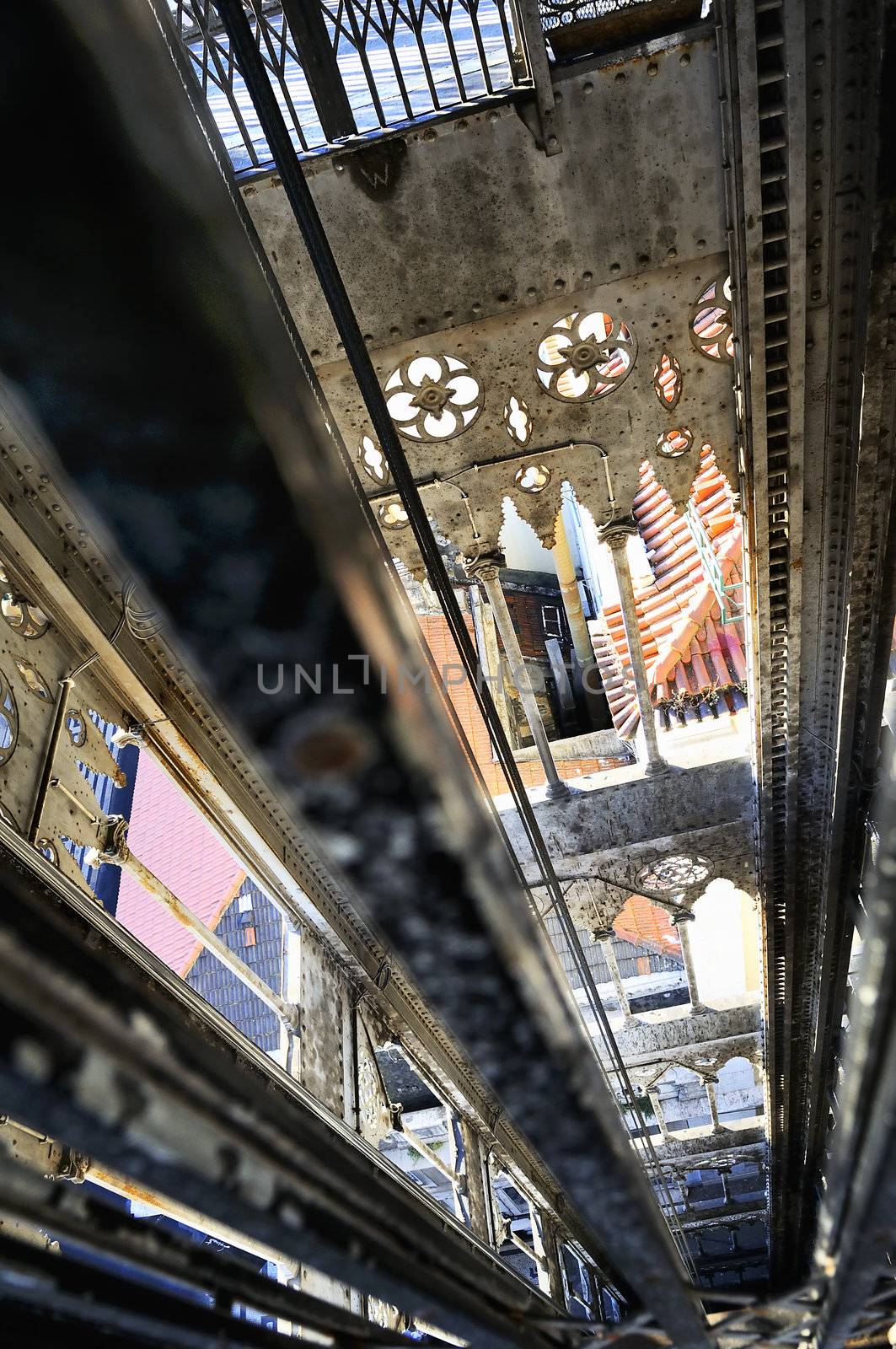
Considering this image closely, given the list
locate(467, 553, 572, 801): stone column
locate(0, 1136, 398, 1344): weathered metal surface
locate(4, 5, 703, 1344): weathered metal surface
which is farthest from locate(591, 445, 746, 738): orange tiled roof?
locate(4, 5, 703, 1344): weathered metal surface

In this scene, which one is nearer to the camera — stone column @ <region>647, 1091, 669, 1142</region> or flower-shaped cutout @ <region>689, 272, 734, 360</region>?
flower-shaped cutout @ <region>689, 272, 734, 360</region>

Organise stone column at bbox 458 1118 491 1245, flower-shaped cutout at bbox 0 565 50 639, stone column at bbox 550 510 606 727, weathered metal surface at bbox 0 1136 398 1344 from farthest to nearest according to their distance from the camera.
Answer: stone column at bbox 550 510 606 727 → stone column at bbox 458 1118 491 1245 → flower-shaped cutout at bbox 0 565 50 639 → weathered metal surface at bbox 0 1136 398 1344

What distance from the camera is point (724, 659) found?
12.0m

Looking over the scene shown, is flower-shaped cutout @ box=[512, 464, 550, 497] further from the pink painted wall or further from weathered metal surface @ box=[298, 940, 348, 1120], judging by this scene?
the pink painted wall

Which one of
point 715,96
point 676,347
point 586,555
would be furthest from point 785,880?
point 586,555

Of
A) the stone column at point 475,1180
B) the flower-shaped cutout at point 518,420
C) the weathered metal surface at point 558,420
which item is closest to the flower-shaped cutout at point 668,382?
the weathered metal surface at point 558,420

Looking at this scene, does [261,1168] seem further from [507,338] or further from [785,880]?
[785,880]

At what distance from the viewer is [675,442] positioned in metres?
5.52

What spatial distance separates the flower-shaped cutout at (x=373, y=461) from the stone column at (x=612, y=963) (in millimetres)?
4571

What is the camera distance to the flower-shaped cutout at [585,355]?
5.15 meters

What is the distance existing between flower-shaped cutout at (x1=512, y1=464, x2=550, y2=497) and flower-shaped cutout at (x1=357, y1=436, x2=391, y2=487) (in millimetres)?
754

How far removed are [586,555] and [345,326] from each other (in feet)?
48.1

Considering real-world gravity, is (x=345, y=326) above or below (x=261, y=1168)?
above

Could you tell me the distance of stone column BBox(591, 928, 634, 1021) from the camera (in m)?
8.26
